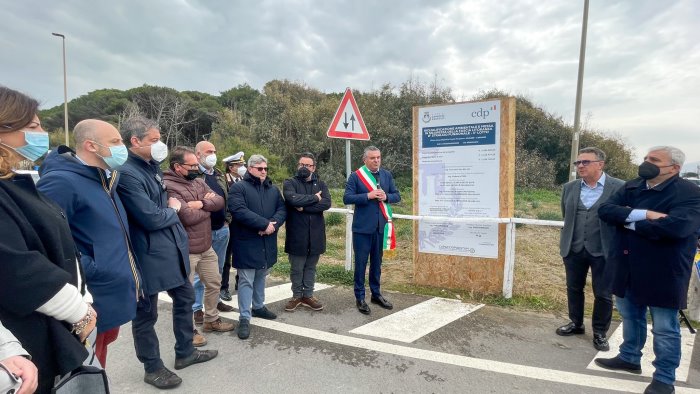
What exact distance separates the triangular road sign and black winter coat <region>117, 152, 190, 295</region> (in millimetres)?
2732

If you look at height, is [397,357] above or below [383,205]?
below

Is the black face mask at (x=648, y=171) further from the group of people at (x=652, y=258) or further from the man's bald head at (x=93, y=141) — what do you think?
the man's bald head at (x=93, y=141)

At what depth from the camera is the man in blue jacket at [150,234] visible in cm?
294

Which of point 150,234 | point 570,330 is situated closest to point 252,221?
point 150,234

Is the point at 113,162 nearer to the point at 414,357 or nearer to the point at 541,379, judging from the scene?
the point at 414,357

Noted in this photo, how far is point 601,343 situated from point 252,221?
374 cm

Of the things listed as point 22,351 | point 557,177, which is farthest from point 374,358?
point 557,177

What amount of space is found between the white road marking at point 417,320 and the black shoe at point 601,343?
128 cm

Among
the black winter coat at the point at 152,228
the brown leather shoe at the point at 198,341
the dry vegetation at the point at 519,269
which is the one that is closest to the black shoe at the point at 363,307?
the dry vegetation at the point at 519,269

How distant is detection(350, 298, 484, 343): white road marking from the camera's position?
4012mm

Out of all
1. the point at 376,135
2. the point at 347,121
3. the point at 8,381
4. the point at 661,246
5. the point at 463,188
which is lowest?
the point at 8,381

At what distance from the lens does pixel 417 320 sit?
4.38 m

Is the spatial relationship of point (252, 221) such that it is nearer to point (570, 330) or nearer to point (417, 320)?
point (417, 320)

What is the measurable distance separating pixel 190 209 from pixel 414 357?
100 inches
